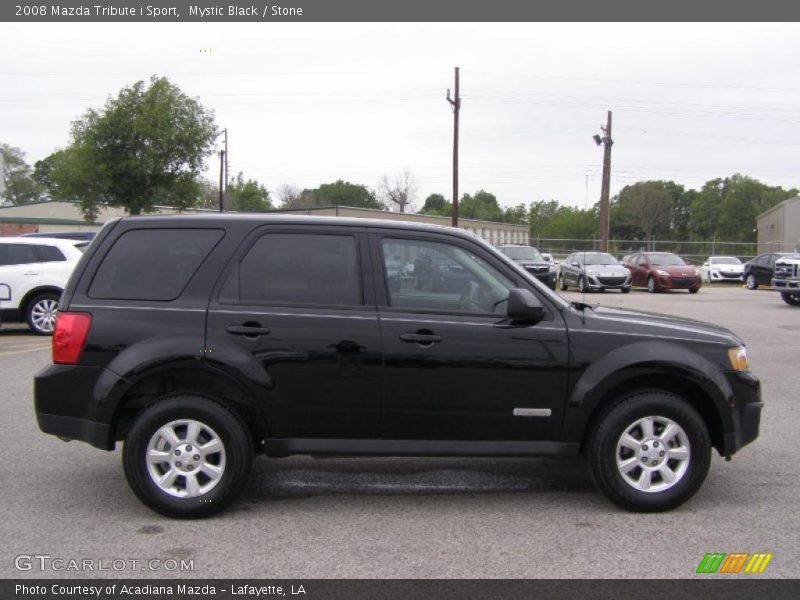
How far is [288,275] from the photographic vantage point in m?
4.90

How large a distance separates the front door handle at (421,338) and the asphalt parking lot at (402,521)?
1087mm

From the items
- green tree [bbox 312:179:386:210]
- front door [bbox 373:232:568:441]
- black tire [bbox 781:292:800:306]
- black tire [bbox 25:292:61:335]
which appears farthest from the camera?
green tree [bbox 312:179:386:210]

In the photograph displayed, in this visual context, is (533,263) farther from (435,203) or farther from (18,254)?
(435,203)

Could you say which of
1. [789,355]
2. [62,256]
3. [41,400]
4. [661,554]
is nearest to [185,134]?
[62,256]

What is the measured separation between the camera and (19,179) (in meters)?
96.9

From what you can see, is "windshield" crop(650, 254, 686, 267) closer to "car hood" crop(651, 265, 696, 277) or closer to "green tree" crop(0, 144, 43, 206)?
"car hood" crop(651, 265, 696, 277)

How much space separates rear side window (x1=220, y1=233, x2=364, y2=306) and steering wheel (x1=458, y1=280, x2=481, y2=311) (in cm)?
64

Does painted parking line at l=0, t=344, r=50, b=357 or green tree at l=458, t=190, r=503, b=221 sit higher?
green tree at l=458, t=190, r=503, b=221

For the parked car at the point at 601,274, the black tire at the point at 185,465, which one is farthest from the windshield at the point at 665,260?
the black tire at the point at 185,465

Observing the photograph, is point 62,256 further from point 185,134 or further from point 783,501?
point 185,134

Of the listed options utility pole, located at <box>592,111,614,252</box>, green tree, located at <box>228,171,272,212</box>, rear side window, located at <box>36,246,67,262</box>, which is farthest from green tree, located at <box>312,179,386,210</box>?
rear side window, located at <box>36,246,67,262</box>

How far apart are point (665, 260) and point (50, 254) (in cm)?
2210

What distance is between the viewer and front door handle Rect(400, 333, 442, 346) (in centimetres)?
474
